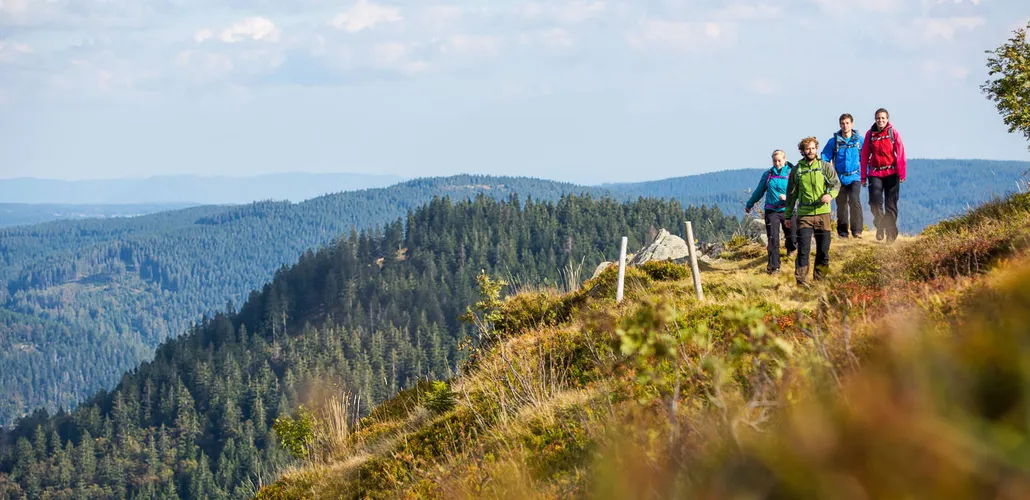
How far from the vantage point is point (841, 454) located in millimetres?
1104

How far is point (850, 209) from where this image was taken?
595 inches

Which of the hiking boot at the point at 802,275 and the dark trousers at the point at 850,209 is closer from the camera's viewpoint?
the hiking boot at the point at 802,275

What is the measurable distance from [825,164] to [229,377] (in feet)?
521

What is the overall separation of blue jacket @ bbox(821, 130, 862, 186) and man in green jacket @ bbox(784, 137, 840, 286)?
7.27 feet

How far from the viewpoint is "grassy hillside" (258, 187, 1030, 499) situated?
1.09 metres

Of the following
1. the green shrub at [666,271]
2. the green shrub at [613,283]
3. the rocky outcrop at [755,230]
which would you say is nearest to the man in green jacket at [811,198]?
the green shrub at [613,283]

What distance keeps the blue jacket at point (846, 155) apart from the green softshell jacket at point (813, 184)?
216 centimetres

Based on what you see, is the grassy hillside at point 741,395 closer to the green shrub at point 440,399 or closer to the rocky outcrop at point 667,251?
the green shrub at point 440,399

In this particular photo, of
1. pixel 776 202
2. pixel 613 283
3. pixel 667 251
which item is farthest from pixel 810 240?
pixel 667 251

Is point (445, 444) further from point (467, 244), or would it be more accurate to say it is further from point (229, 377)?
point (467, 244)

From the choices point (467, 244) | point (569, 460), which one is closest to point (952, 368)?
point (569, 460)

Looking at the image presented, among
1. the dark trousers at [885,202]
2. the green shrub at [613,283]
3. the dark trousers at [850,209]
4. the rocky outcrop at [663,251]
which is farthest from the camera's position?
the rocky outcrop at [663,251]

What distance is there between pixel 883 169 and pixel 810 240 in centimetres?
274

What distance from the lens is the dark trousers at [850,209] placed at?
47.3 ft
